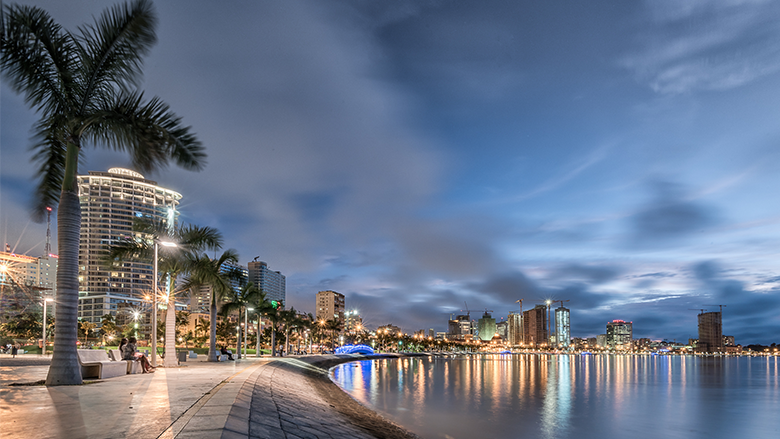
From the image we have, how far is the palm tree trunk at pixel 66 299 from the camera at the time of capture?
1270 cm

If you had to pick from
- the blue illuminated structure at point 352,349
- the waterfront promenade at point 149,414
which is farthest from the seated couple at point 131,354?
the blue illuminated structure at point 352,349

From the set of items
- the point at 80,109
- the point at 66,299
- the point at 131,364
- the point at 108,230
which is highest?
the point at 108,230

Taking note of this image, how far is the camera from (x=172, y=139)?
1270cm

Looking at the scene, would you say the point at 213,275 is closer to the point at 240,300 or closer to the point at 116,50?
the point at 240,300

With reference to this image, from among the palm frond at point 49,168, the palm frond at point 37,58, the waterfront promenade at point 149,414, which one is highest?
the palm frond at point 37,58

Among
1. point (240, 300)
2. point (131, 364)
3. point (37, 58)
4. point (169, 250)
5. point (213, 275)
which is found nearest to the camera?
point (37, 58)

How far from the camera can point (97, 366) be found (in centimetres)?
→ 1544

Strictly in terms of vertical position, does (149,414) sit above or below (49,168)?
below

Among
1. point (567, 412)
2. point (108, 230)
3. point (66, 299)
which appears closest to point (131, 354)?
point (66, 299)

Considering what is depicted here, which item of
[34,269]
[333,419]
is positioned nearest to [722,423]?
[333,419]

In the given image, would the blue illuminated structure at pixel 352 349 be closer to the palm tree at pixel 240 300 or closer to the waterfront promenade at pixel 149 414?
the palm tree at pixel 240 300

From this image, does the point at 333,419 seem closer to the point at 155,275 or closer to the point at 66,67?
the point at 155,275

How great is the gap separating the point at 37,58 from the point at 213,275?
18829 millimetres

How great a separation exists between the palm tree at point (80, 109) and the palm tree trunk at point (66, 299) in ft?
0.08
